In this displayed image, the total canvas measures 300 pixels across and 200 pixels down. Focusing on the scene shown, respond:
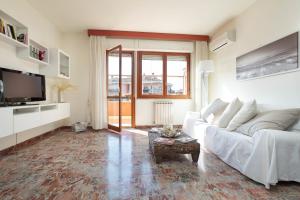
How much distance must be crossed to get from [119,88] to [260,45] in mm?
3128

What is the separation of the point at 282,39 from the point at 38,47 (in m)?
4.43

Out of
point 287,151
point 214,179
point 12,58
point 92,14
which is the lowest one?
point 214,179

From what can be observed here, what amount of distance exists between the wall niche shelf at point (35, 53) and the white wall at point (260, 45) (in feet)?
13.2

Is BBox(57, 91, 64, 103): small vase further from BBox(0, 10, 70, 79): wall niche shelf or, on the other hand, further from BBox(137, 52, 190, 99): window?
BBox(137, 52, 190, 99): window

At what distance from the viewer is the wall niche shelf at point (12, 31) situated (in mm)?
2543

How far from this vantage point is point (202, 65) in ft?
14.7

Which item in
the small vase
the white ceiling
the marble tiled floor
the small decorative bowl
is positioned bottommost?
the marble tiled floor

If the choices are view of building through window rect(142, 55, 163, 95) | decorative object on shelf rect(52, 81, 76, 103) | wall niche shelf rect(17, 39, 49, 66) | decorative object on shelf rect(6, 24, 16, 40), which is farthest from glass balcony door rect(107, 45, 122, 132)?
decorative object on shelf rect(6, 24, 16, 40)

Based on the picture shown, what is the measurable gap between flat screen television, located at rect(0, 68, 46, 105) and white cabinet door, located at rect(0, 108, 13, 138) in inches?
10.9

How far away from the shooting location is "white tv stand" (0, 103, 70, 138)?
7.53 feet

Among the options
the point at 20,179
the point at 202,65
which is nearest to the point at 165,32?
the point at 202,65

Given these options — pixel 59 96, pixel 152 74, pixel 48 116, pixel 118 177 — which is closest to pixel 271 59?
pixel 118 177

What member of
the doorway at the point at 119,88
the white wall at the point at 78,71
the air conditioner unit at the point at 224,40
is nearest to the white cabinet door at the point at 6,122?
the doorway at the point at 119,88

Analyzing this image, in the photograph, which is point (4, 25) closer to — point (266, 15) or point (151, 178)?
point (151, 178)
